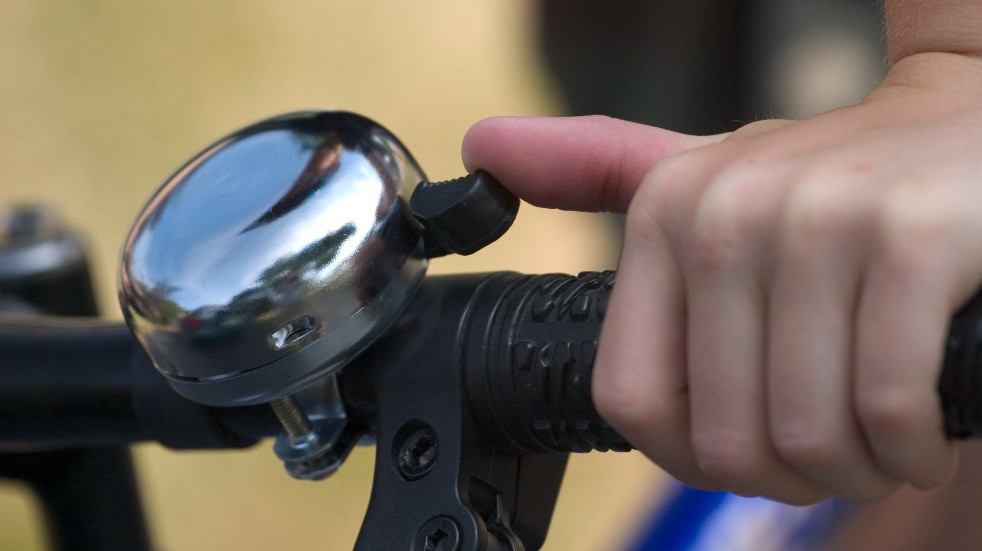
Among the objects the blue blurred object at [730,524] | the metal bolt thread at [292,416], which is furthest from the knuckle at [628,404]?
the blue blurred object at [730,524]

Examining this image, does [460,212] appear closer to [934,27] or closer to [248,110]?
[934,27]

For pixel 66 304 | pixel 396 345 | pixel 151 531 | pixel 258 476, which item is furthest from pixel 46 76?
pixel 396 345

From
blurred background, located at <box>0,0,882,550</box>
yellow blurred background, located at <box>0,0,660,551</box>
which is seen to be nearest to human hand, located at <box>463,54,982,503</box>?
blurred background, located at <box>0,0,882,550</box>

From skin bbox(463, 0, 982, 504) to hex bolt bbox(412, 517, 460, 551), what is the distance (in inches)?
5.1

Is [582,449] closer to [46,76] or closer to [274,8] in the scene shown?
[46,76]

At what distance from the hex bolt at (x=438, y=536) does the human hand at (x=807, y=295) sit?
0.13m

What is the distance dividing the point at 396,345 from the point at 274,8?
415 cm

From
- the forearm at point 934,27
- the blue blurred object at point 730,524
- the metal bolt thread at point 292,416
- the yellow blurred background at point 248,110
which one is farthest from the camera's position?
the yellow blurred background at point 248,110

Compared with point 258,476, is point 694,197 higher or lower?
higher

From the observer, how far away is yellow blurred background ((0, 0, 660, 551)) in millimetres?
3184

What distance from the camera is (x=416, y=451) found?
700mm

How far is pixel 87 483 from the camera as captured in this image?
1232mm

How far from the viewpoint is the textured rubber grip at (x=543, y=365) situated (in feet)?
2.11

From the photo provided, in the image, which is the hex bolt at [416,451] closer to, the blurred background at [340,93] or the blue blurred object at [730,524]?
the blue blurred object at [730,524]
